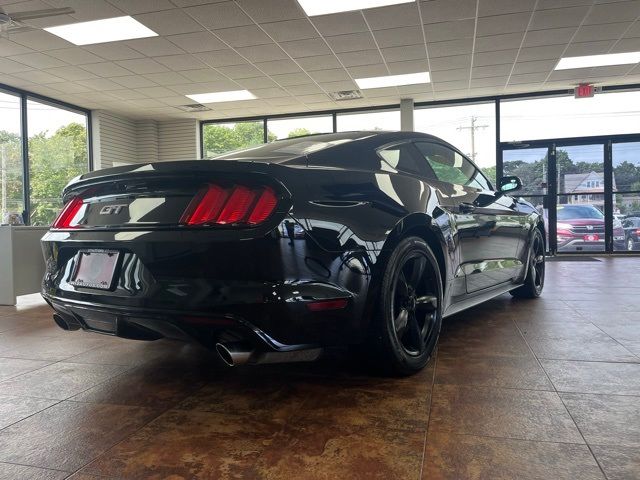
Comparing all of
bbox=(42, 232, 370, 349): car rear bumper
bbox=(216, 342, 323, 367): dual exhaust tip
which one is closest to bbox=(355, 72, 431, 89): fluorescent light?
bbox=(42, 232, 370, 349): car rear bumper

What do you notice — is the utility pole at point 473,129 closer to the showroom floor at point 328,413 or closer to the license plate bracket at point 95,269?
the showroom floor at point 328,413

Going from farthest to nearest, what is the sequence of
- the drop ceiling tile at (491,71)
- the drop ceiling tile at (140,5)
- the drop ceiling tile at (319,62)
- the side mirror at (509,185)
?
the drop ceiling tile at (491,71) < the drop ceiling tile at (319,62) < the drop ceiling tile at (140,5) < the side mirror at (509,185)

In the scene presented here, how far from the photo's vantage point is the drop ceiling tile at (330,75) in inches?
355

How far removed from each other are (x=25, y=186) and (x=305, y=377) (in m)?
9.90

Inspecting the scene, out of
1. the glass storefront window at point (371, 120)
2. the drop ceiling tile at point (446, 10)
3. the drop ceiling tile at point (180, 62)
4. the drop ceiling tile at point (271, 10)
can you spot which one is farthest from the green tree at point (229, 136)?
the drop ceiling tile at point (446, 10)

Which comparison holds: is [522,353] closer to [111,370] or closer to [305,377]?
[305,377]

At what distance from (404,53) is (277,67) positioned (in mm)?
2220

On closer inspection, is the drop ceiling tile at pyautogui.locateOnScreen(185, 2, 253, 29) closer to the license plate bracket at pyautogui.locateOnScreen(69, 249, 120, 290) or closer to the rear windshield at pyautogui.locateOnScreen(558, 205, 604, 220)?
the license plate bracket at pyautogui.locateOnScreen(69, 249, 120, 290)

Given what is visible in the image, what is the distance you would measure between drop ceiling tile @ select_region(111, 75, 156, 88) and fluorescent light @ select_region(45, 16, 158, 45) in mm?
1823

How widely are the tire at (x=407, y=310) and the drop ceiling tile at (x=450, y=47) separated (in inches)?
243

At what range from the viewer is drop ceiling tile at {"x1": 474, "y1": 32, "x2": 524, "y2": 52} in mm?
7449

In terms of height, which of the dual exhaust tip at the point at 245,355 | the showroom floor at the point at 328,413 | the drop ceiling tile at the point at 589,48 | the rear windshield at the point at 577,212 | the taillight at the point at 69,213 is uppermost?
the drop ceiling tile at the point at 589,48

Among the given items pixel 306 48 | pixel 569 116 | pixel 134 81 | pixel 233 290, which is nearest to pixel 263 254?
pixel 233 290

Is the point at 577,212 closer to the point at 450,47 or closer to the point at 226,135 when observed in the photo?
the point at 450,47
